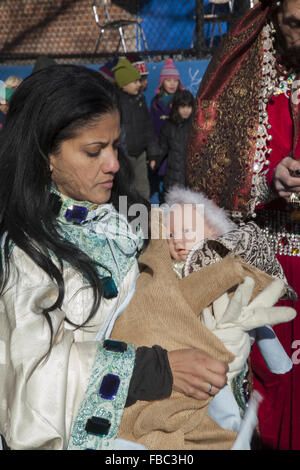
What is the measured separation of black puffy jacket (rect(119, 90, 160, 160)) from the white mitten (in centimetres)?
570

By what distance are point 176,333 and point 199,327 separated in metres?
0.08

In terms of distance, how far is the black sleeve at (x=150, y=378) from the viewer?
1.68 m

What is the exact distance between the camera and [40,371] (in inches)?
64.9

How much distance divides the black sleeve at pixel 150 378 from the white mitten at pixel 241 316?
0.73 feet

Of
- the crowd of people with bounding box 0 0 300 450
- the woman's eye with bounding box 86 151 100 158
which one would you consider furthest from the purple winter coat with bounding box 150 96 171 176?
the woman's eye with bounding box 86 151 100 158

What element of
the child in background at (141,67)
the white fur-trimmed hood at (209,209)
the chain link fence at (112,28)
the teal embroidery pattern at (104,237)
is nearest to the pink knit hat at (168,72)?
the child in background at (141,67)

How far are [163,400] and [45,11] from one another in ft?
38.5

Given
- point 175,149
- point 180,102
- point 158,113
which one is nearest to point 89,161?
point 175,149

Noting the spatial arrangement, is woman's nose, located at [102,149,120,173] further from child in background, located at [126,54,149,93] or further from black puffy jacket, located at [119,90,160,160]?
child in background, located at [126,54,149,93]

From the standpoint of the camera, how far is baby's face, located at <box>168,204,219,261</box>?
2373mm

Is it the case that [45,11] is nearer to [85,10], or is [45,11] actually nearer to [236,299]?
[85,10]

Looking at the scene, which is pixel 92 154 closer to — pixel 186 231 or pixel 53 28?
pixel 186 231

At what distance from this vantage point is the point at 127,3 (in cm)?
1042

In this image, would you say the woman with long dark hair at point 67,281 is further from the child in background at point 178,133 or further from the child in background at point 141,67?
the child in background at point 141,67
